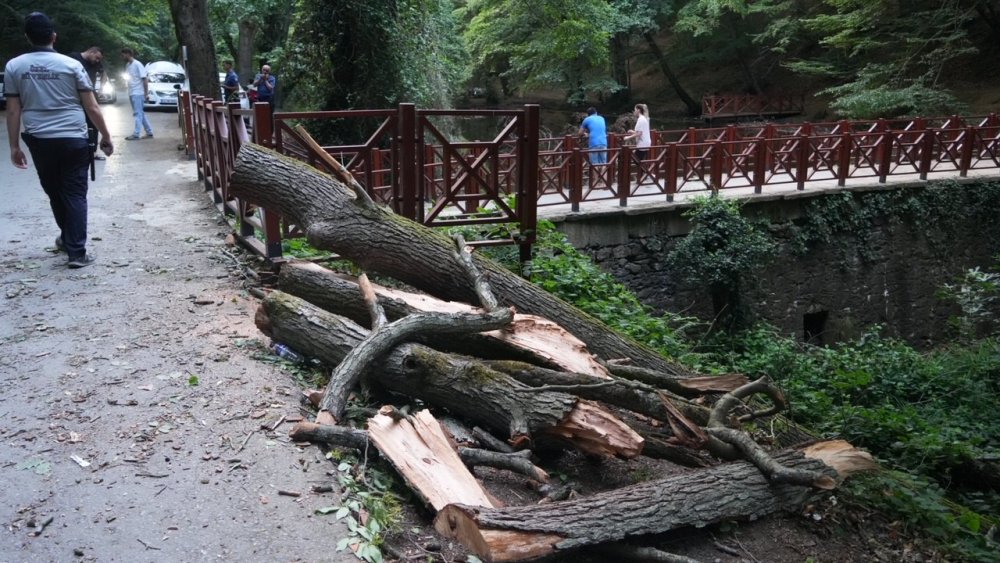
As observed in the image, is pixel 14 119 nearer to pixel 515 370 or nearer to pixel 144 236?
pixel 144 236

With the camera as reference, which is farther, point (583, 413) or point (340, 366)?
point (340, 366)

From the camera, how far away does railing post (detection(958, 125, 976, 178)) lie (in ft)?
50.2

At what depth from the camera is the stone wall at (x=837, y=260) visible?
11891 mm

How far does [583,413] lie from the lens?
4.39m

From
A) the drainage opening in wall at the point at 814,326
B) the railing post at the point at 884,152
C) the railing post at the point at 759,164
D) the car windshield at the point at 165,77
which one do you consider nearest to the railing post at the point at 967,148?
the railing post at the point at 884,152

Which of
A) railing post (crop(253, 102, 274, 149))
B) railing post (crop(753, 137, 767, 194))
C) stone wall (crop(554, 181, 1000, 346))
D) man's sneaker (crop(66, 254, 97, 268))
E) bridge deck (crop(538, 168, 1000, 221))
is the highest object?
railing post (crop(253, 102, 274, 149))

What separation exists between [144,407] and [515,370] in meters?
2.15

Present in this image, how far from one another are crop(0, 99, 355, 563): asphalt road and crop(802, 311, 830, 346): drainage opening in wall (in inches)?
397

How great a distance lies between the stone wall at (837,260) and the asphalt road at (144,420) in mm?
6034

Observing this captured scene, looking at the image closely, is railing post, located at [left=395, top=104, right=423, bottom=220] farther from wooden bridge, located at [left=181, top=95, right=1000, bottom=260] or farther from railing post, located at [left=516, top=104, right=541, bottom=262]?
railing post, located at [left=516, top=104, right=541, bottom=262]

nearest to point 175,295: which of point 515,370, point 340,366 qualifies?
point 340,366

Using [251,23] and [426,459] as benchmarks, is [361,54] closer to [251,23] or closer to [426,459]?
[426,459]

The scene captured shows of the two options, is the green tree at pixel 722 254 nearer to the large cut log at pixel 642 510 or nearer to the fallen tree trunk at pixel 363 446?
the large cut log at pixel 642 510

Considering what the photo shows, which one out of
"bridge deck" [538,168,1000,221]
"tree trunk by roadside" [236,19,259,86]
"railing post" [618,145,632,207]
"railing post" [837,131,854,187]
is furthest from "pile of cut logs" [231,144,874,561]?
"tree trunk by roadside" [236,19,259,86]
